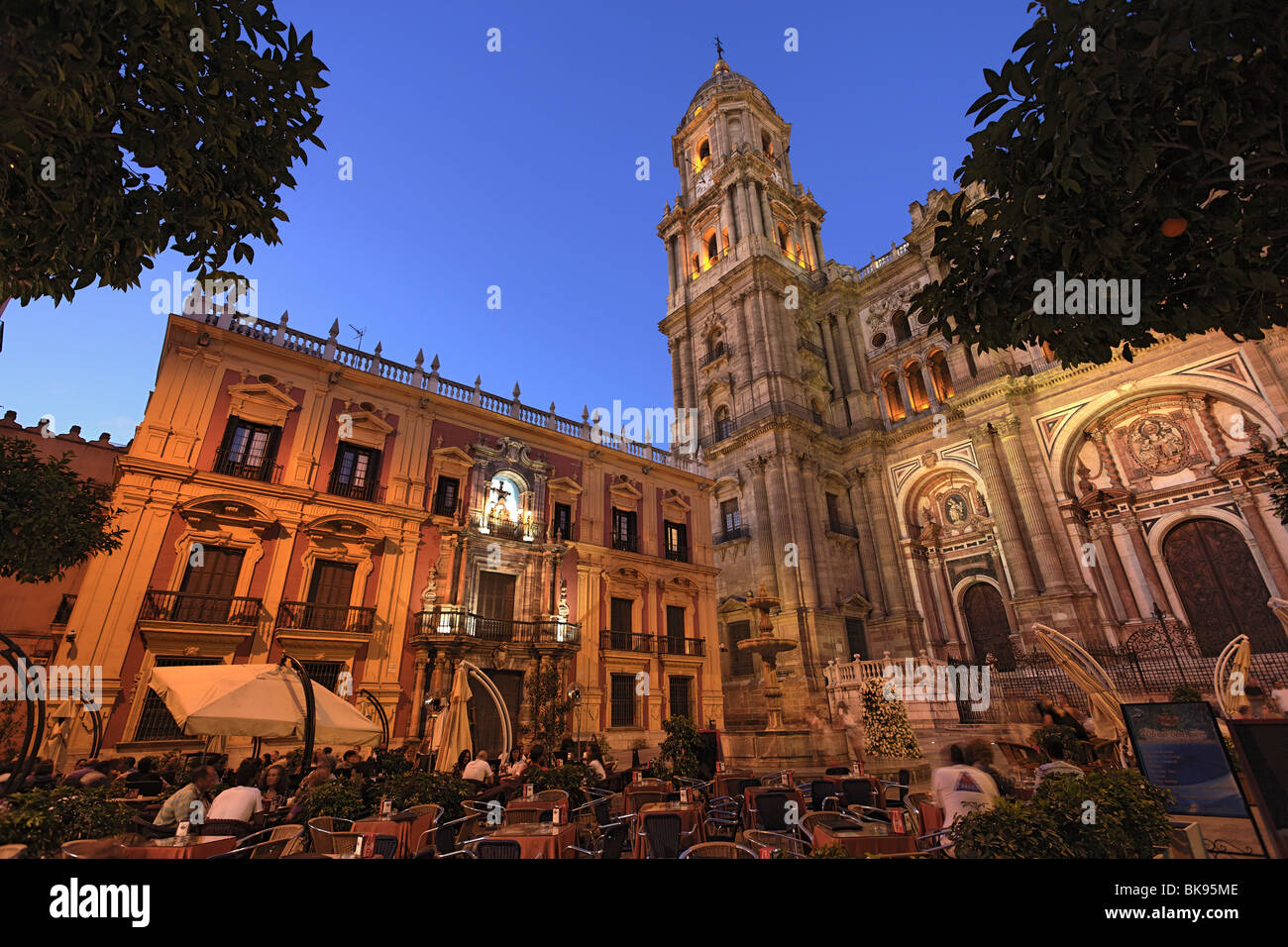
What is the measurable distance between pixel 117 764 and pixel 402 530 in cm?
719

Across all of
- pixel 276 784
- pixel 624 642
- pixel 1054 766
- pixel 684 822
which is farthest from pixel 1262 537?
pixel 276 784

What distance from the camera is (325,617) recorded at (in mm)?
14039

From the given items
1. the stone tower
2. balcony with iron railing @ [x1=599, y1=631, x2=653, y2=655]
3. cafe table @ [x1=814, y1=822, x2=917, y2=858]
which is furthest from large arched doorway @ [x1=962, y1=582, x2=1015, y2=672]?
cafe table @ [x1=814, y1=822, x2=917, y2=858]

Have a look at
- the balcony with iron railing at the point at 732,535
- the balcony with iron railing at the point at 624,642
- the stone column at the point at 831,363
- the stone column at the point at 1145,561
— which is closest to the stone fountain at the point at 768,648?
the balcony with iron railing at the point at 624,642

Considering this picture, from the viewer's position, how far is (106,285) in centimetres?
454

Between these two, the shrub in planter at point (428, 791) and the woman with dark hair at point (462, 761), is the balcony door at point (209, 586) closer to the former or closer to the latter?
the woman with dark hair at point (462, 761)

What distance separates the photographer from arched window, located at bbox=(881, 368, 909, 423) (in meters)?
28.5

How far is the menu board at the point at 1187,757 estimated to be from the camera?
16.5 ft

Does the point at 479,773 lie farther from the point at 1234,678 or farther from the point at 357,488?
the point at 1234,678

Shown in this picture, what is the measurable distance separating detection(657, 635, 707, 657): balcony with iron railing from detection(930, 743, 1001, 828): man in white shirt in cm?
1404

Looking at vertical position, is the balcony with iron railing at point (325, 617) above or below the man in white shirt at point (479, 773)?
above

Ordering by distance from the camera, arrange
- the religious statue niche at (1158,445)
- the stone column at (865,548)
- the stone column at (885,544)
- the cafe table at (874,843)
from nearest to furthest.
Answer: the cafe table at (874,843) → the religious statue niche at (1158,445) → the stone column at (885,544) → the stone column at (865,548)

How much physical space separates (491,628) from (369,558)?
12.7 ft

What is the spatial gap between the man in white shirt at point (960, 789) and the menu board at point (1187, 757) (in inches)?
60.9
